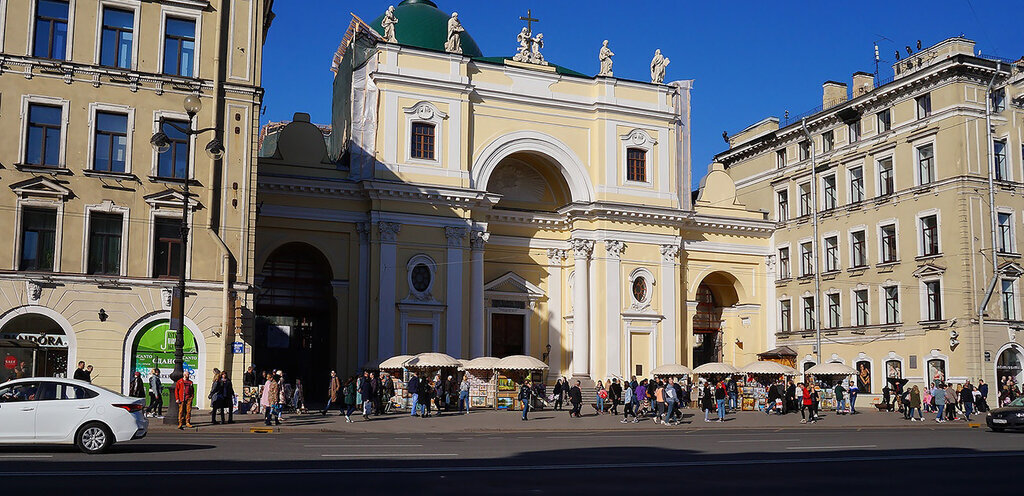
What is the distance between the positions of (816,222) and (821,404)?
10424 mm

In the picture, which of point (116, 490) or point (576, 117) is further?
point (576, 117)

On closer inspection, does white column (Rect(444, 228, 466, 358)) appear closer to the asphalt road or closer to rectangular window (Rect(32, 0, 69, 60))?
rectangular window (Rect(32, 0, 69, 60))

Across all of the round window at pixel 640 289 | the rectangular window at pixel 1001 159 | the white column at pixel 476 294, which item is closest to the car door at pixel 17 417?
the white column at pixel 476 294

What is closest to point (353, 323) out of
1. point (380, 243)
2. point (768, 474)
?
point (380, 243)

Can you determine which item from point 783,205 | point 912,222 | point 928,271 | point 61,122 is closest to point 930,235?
point 912,222

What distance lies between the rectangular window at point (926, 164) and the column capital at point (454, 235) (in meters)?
20.2

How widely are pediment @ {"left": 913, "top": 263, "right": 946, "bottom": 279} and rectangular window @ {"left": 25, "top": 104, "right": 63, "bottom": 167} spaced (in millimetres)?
34354

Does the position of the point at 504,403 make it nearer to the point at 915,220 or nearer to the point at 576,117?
the point at 576,117

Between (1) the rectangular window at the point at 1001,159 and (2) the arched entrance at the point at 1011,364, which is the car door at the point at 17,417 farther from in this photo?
(1) the rectangular window at the point at 1001,159

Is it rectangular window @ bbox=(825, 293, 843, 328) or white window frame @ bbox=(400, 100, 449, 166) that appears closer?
white window frame @ bbox=(400, 100, 449, 166)

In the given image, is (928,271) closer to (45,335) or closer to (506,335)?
(506,335)

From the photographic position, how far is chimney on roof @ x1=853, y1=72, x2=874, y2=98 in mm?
50000

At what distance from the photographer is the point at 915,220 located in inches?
1730

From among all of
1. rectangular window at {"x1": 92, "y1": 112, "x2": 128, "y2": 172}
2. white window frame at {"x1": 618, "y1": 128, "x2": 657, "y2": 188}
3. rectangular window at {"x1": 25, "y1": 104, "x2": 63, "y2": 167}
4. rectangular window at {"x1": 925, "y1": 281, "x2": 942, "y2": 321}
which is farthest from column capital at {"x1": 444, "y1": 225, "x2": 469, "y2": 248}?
rectangular window at {"x1": 925, "y1": 281, "x2": 942, "y2": 321}
